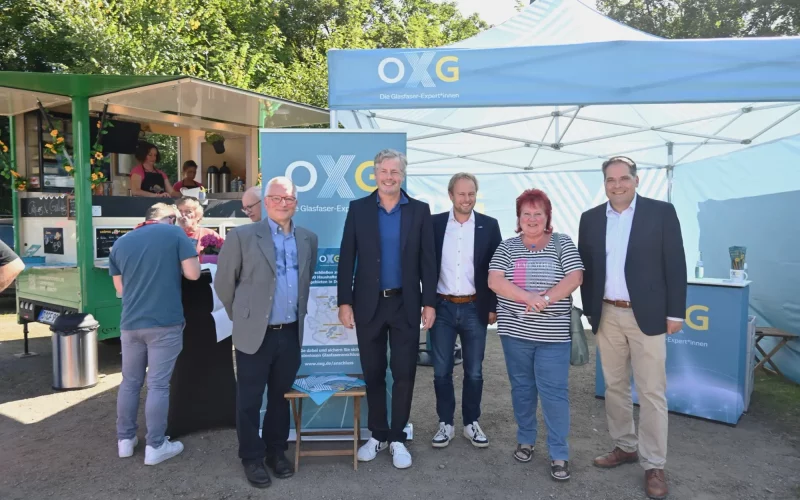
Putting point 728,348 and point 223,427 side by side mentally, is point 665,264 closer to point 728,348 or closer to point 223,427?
point 728,348

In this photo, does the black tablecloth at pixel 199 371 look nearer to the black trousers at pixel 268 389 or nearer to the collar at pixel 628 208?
the black trousers at pixel 268 389

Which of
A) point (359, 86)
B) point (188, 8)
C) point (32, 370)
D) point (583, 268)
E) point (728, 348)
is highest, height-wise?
point (188, 8)

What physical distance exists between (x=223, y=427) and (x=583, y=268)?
2.61m

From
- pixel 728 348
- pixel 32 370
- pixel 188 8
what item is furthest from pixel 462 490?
pixel 188 8

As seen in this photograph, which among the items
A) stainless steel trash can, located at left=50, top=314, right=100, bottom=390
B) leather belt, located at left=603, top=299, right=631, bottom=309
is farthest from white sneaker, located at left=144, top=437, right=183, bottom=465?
leather belt, located at left=603, top=299, right=631, bottom=309

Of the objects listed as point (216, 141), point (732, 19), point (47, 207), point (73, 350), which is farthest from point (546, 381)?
point (732, 19)

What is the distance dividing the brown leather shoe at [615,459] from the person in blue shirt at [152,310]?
2.55m

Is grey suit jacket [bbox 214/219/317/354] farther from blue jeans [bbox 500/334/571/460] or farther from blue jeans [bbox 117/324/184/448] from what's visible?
blue jeans [bbox 500/334/571/460]

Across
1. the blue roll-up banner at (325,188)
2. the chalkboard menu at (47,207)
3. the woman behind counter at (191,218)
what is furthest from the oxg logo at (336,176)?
the chalkboard menu at (47,207)

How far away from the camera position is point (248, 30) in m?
13.4

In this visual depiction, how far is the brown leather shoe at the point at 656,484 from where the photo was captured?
111 inches

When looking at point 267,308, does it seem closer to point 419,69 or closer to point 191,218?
point 191,218

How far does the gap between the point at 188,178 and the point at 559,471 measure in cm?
549

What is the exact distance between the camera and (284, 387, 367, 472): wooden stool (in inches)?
121
